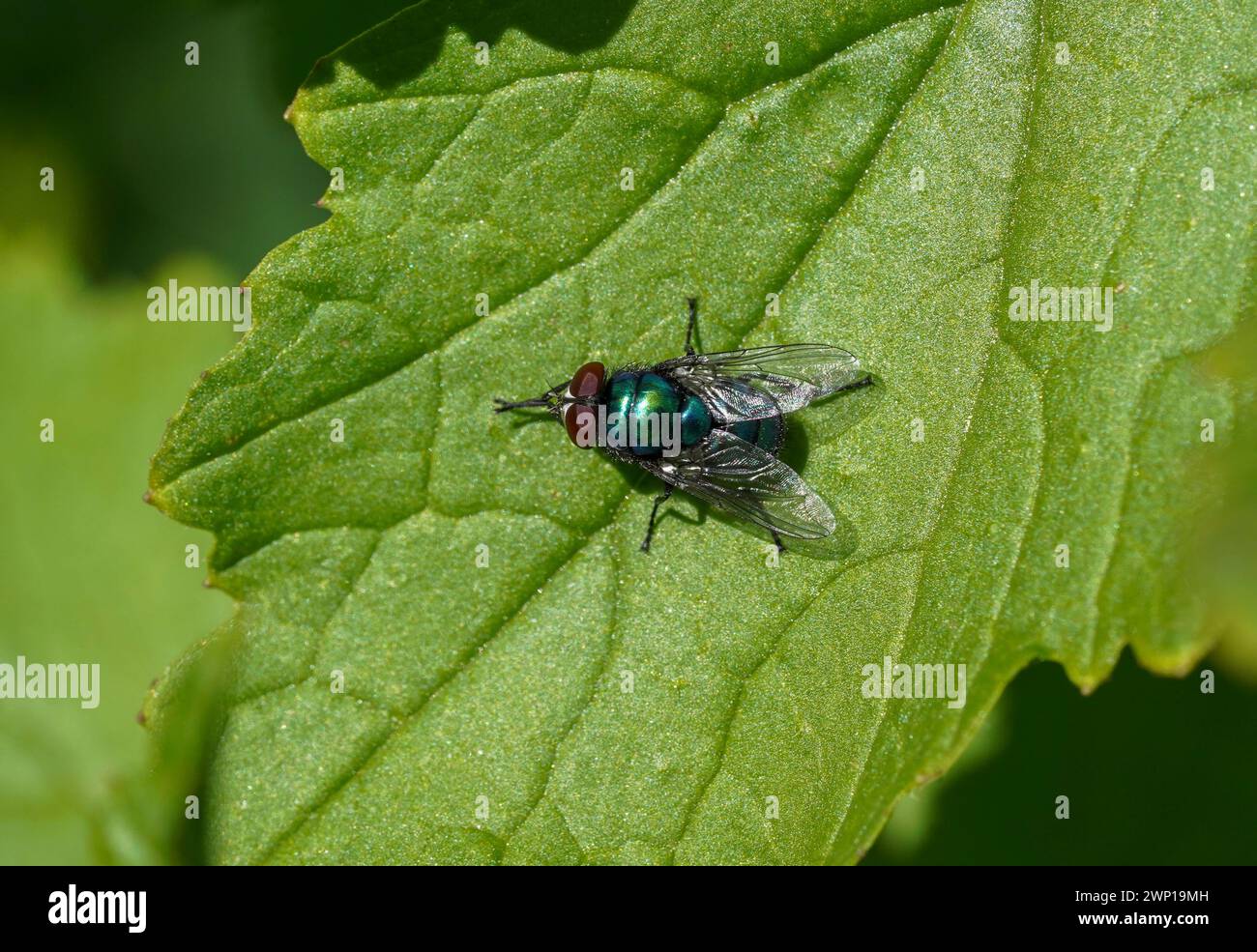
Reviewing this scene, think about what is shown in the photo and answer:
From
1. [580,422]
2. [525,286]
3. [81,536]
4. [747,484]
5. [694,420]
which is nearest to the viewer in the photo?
[525,286]

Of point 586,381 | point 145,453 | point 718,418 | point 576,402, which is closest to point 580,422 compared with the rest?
point 576,402

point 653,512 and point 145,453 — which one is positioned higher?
point 145,453

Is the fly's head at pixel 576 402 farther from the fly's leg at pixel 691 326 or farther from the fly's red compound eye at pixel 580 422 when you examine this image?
the fly's leg at pixel 691 326

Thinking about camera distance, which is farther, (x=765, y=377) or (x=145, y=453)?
(x=145, y=453)

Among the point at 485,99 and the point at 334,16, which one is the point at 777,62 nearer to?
the point at 485,99

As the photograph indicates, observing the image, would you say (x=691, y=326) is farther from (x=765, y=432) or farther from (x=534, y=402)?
(x=534, y=402)

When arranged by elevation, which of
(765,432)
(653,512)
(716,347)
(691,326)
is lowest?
(653,512)

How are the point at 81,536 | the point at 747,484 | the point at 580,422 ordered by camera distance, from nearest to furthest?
1. the point at 580,422
2. the point at 747,484
3. the point at 81,536

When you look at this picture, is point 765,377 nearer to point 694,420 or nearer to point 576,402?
point 694,420
